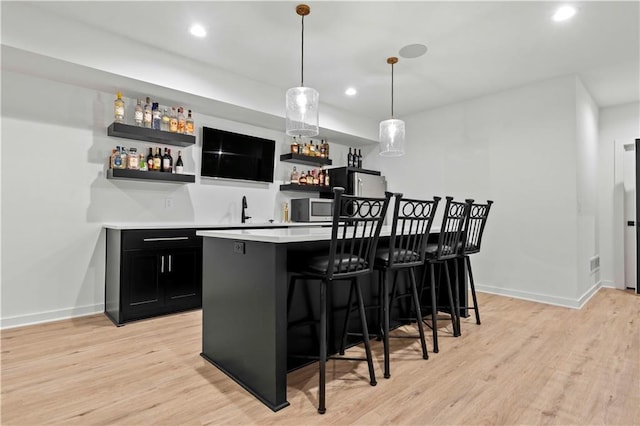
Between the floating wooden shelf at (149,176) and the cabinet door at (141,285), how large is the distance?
2.85 feet

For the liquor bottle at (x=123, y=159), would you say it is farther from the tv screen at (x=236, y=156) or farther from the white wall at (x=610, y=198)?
the white wall at (x=610, y=198)

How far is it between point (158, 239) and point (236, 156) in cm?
163

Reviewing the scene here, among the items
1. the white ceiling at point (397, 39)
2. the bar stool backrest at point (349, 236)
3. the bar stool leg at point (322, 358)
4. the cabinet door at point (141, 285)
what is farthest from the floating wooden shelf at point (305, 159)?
the bar stool leg at point (322, 358)

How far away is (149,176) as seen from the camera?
3656mm

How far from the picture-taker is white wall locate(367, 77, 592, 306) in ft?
12.9

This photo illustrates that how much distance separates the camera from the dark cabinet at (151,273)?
3127 millimetres

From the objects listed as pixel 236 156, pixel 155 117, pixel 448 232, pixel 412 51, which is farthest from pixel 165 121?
pixel 448 232

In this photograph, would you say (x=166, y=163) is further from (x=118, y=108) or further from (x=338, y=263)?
(x=338, y=263)

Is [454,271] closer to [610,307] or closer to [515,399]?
[515,399]

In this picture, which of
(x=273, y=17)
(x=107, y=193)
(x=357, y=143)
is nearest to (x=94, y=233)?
(x=107, y=193)

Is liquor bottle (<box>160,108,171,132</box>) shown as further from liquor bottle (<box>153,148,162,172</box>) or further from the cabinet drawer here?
the cabinet drawer

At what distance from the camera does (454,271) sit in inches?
131

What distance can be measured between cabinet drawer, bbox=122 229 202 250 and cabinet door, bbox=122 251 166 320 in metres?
0.07

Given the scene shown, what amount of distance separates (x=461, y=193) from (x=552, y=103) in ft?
4.88
